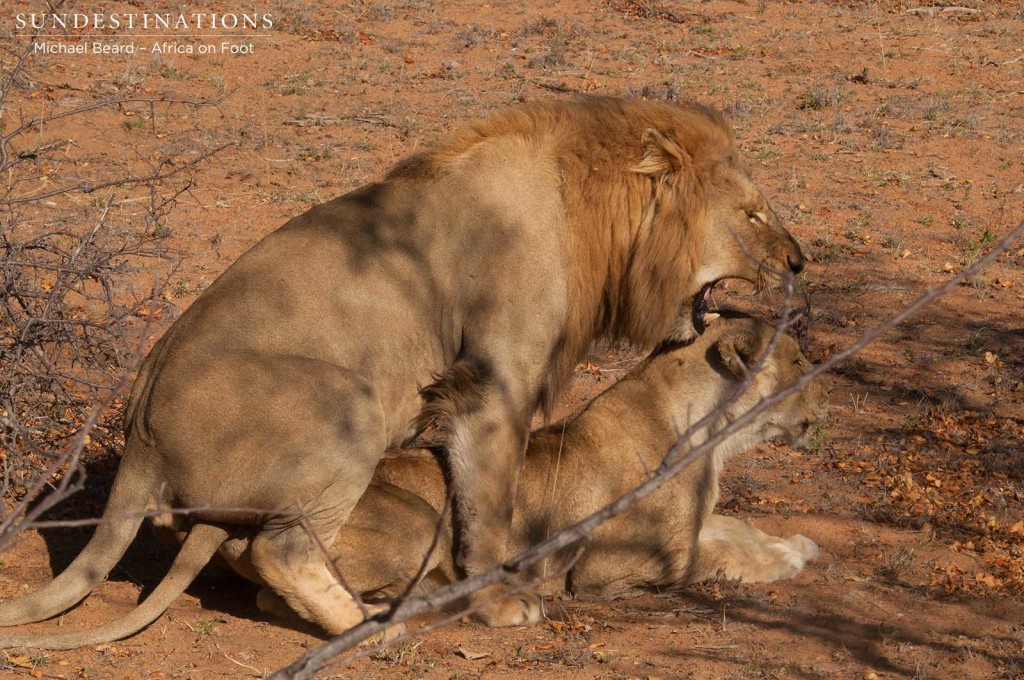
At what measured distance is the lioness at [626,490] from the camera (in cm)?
501

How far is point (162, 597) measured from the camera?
4.53 metres

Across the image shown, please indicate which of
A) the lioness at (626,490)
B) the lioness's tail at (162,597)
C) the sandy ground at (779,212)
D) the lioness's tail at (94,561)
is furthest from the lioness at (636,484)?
the lioness's tail at (94,561)

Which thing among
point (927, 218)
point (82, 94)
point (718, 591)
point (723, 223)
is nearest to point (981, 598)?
point (718, 591)

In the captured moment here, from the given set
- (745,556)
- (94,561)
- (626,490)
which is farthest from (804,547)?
(94,561)

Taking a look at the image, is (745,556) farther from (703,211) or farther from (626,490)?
(703,211)

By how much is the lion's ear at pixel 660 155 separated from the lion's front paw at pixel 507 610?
1826 mm

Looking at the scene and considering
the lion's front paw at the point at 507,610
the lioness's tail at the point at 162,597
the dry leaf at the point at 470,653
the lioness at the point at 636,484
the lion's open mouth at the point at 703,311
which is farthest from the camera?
the lion's open mouth at the point at 703,311

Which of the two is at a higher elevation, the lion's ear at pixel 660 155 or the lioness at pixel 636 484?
the lion's ear at pixel 660 155

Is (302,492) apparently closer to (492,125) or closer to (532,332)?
(532,332)

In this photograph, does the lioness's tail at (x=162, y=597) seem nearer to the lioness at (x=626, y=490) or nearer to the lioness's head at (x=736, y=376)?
the lioness at (x=626, y=490)

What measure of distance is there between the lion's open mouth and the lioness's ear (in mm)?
211

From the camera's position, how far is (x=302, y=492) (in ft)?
15.1

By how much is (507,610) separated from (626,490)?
76cm

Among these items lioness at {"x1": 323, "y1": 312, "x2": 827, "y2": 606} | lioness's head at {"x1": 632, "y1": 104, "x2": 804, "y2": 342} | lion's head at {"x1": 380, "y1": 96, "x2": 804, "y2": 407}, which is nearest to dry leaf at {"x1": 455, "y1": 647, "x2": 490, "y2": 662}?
lioness at {"x1": 323, "y1": 312, "x2": 827, "y2": 606}
